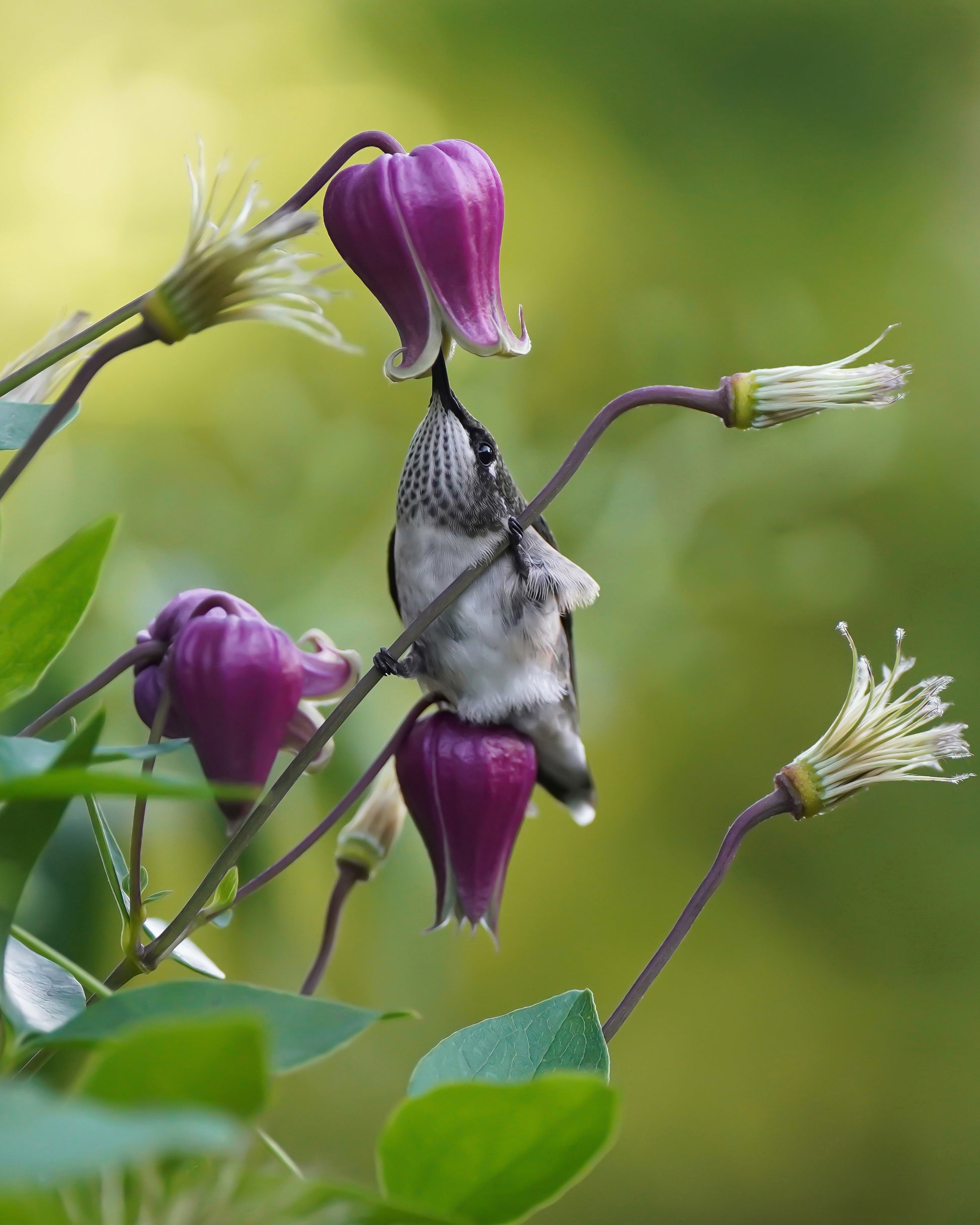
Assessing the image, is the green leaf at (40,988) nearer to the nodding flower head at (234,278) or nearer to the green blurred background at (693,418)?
the nodding flower head at (234,278)

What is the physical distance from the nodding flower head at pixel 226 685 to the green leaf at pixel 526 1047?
89 mm

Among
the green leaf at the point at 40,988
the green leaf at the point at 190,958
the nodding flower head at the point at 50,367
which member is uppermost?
the nodding flower head at the point at 50,367

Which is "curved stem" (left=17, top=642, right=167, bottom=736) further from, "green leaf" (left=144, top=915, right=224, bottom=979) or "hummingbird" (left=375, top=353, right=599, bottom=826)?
"hummingbird" (left=375, top=353, right=599, bottom=826)

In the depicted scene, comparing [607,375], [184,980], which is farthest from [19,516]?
[607,375]

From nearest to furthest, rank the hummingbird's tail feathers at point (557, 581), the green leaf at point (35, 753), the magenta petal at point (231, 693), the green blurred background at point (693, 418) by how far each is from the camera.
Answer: the green leaf at point (35, 753) → the magenta petal at point (231, 693) → the hummingbird's tail feathers at point (557, 581) → the green blurred background at point (693, 418)

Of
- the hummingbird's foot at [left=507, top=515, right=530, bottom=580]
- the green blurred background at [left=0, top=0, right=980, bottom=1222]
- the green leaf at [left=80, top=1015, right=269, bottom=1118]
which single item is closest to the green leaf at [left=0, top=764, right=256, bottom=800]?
the green leaf at [left=80, top=1015, right=269, bottom=1118]

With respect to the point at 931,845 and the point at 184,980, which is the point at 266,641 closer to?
the point at 184,980

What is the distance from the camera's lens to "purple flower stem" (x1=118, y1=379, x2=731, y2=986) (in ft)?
0.96

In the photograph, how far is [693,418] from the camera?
4.66 ft

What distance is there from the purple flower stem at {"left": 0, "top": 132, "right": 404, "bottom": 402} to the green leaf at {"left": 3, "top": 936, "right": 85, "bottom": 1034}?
11 centimetres

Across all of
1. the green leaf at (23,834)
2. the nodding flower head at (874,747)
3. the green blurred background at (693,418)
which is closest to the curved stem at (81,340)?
the green leaf at (23,834)

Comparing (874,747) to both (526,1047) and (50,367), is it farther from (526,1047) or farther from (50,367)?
(50,367)

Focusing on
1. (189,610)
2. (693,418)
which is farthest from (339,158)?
(693,418)

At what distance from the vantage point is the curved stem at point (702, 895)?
31 cm
